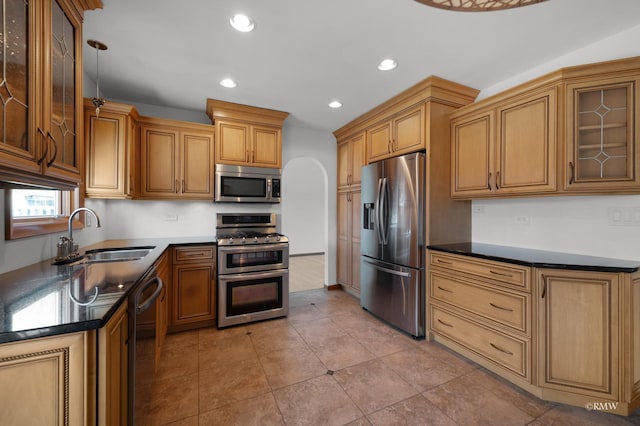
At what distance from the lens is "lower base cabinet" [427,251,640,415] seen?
5.36 feet

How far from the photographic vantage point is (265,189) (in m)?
3.40

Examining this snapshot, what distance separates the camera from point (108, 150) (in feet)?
8.23

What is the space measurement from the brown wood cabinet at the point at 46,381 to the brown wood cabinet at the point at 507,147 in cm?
288

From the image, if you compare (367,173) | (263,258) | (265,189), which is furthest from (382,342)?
(265,189)

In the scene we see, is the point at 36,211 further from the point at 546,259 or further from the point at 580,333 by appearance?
the point at 580,333

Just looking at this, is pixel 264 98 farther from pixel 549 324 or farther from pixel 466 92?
pixel 549 324

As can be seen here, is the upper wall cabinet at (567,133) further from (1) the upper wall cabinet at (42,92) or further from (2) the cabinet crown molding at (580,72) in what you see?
(1) the upper wall cabinet at (42,92)

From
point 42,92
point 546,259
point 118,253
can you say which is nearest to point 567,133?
point 546,259

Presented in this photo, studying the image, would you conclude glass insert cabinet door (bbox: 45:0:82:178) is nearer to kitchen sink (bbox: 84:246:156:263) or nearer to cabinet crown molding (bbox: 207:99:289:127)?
kitchen sink (bbox: 84:246:156:263)

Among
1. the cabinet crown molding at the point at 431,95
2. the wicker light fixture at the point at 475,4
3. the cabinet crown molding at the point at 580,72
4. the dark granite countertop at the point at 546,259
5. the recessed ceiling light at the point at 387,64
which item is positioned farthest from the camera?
the cabinet crown molding at the point at 431,95

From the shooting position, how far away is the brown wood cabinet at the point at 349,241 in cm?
376

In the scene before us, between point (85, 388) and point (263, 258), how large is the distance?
7.09ft

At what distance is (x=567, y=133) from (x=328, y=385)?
2.57 metres

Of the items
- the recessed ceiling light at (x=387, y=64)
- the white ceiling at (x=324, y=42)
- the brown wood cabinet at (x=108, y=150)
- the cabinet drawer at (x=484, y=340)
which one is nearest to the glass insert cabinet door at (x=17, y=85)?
the white ceiling at (x=324, y=42)
